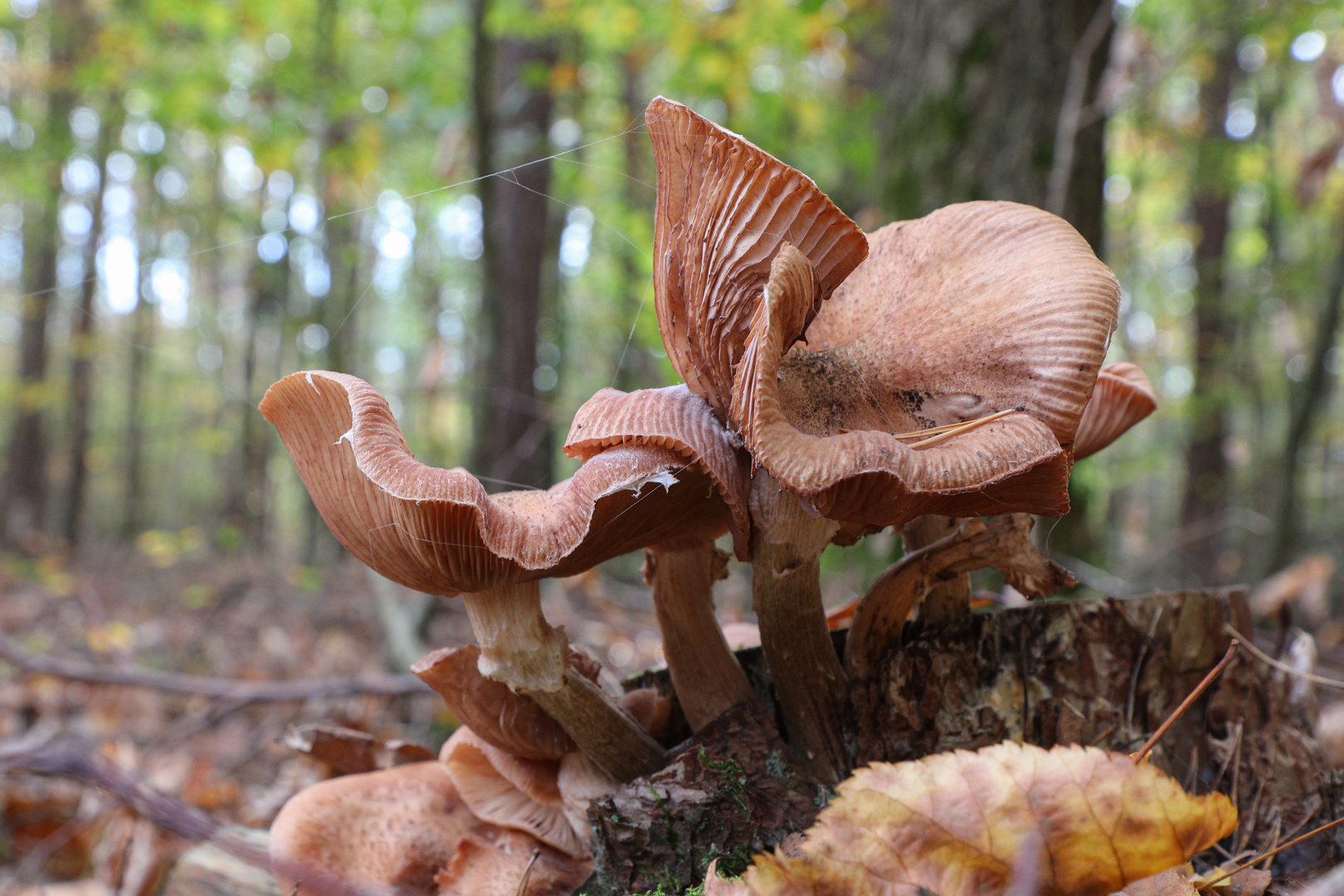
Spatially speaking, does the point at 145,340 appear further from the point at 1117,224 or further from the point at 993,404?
the point at 993,404

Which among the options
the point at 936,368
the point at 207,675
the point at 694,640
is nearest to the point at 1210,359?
the point at 936,368

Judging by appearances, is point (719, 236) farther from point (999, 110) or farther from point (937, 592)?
point (999, 110)

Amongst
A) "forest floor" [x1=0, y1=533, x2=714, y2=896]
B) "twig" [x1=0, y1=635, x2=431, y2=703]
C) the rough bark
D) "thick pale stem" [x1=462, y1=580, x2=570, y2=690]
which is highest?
"thick pale stem" [x1=462, y1=580, x2=570, y2=690]

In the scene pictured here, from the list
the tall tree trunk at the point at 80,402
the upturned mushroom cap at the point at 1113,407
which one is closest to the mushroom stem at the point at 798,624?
the upturned mushroom cap at the point at 1113,407

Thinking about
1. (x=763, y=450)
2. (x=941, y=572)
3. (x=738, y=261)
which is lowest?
(x=941, y=572)

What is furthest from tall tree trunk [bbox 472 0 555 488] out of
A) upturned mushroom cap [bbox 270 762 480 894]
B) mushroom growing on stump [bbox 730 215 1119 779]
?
mushroom growing on stump [bbox 730 215 1119 779]

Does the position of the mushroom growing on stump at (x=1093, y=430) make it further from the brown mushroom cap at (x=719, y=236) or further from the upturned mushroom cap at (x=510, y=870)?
the upturned mushroom cap at (x=510, y=870)

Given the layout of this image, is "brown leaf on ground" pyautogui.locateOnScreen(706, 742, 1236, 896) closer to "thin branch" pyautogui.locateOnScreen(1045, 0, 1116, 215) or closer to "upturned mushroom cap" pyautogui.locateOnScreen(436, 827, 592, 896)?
"upturned mushroom cap" pyautogui.locateOnScreen(436, 827, 592, 896)
